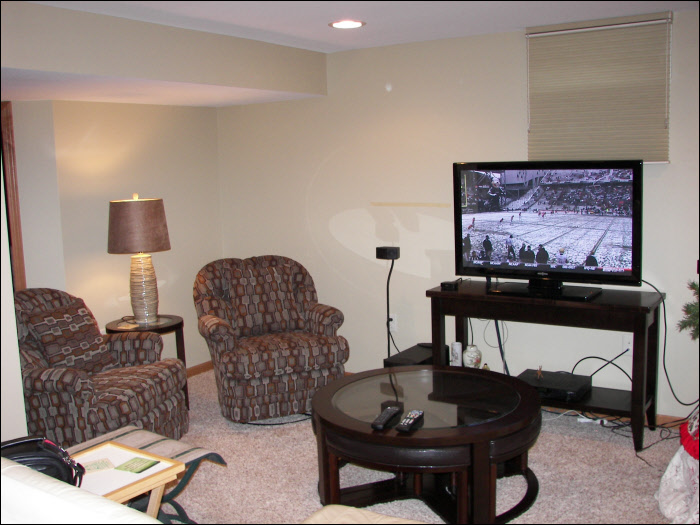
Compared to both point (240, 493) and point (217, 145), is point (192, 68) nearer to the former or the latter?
point (217, 145)

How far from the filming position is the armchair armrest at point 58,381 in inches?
141

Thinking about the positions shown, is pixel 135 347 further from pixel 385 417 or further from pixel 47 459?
pixel 385 417

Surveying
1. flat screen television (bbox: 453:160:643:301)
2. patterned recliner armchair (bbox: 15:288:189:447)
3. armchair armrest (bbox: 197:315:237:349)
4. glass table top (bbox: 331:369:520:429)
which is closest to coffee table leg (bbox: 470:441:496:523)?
glass table top (bbox: 331:369:520:429)

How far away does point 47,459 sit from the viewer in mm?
2613

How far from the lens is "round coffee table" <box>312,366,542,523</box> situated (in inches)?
114

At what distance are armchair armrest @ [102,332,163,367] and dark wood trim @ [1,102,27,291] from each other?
2.55 feet

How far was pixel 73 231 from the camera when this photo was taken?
178 inches

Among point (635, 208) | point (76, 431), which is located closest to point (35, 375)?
point (76, 431)

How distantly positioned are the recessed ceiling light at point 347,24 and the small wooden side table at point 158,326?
85.0 inches

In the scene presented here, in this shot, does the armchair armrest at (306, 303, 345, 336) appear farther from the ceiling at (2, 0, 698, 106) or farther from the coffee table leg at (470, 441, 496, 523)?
the coffee table leg at (470, 441, 496, 523)

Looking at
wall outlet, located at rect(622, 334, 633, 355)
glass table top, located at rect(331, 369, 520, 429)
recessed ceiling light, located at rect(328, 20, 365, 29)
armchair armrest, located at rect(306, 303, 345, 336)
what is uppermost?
recessed ceiling light, located at rect(328, 20, 365, 29)

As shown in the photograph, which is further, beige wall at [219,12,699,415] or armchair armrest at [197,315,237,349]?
armchair armrest at [197,315,237,349]

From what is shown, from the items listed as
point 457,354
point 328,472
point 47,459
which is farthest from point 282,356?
point 47,459

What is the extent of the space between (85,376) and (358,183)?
237 centimetres
